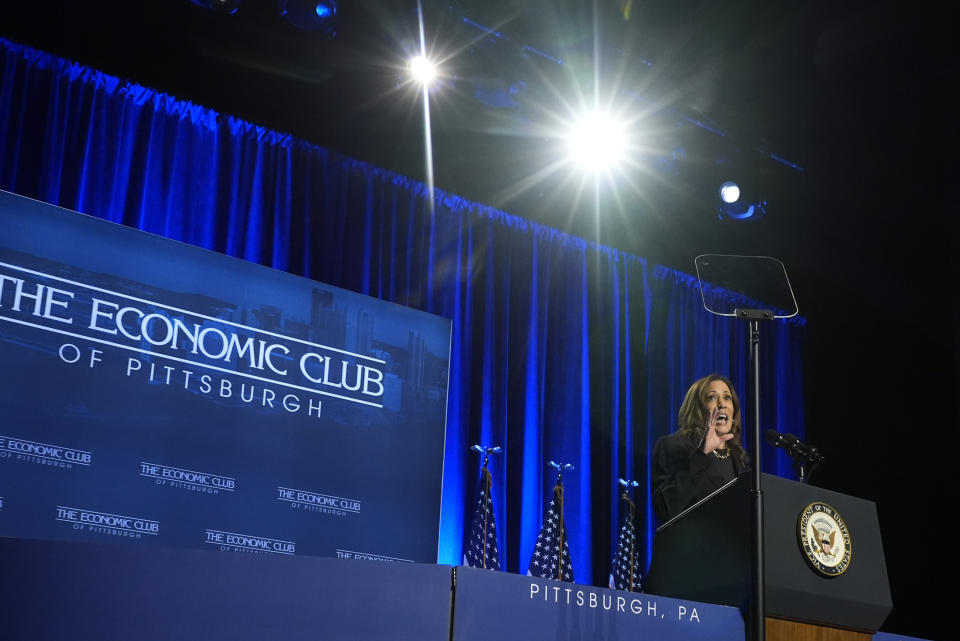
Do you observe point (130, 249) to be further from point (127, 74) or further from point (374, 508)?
point (374, 508)

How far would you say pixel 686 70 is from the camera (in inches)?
215

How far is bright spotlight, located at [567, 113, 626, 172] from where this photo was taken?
5.86 metres

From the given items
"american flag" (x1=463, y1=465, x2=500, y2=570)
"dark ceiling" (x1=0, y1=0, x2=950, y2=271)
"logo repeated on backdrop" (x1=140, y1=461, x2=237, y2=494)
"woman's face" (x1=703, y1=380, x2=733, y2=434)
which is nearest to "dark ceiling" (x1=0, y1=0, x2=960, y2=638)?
"dark ceiling" (x1=0, y1=0, x2=950, y2=271)

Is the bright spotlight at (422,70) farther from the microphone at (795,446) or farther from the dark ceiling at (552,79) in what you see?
the microphone at (795,446)

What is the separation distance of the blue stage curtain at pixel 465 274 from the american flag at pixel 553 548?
0.42 ft

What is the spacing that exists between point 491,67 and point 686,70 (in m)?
1.08

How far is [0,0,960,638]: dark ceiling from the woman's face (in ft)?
8.13

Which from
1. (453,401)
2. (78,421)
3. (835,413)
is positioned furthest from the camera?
(835,413)

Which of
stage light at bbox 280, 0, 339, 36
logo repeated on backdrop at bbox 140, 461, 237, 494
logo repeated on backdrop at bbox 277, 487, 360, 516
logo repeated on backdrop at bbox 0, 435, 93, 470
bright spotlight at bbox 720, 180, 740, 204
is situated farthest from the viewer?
bright spotlight at bbox 720, 180, 740, 204

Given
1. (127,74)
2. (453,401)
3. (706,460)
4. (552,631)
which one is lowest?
(552,631)

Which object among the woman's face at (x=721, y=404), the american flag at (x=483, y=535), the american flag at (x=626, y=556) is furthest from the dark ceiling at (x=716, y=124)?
the woman's face at (x=721, y=404)

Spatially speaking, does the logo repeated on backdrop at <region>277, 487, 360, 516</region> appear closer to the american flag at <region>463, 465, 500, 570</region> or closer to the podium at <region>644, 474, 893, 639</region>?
the american flag at <region>463, 465, 500, 570</region>

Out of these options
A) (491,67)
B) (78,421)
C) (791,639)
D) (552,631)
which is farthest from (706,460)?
(491,67)

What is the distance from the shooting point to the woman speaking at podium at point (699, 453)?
3.02 metres
